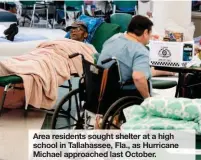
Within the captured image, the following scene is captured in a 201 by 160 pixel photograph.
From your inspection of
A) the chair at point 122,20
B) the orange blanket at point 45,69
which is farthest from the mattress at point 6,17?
the orange blanket at point 45,69

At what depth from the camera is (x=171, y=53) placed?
3.03 m

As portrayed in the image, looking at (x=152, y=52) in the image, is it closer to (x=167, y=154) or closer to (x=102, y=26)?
(x=167, y=154)

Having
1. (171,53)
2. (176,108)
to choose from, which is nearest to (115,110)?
(176,108)

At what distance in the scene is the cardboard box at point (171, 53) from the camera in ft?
9.86

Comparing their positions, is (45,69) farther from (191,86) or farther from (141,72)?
(141,72)

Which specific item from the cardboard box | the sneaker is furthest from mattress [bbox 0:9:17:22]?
the cardboard box

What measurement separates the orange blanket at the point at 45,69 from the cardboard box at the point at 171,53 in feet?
3.43

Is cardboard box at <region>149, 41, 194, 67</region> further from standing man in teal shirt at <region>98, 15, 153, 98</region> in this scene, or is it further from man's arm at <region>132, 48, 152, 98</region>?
man's arm at <region>132, 48, 152, 98</region>

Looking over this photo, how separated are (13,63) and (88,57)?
68 centimetres

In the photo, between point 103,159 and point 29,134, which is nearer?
point 103,159

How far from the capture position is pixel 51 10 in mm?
10148

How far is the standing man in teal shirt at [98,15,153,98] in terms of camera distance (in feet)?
8.66

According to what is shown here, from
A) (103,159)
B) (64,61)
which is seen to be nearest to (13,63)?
(64,61)

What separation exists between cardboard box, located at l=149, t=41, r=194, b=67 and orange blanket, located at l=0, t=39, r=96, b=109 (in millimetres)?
1044
